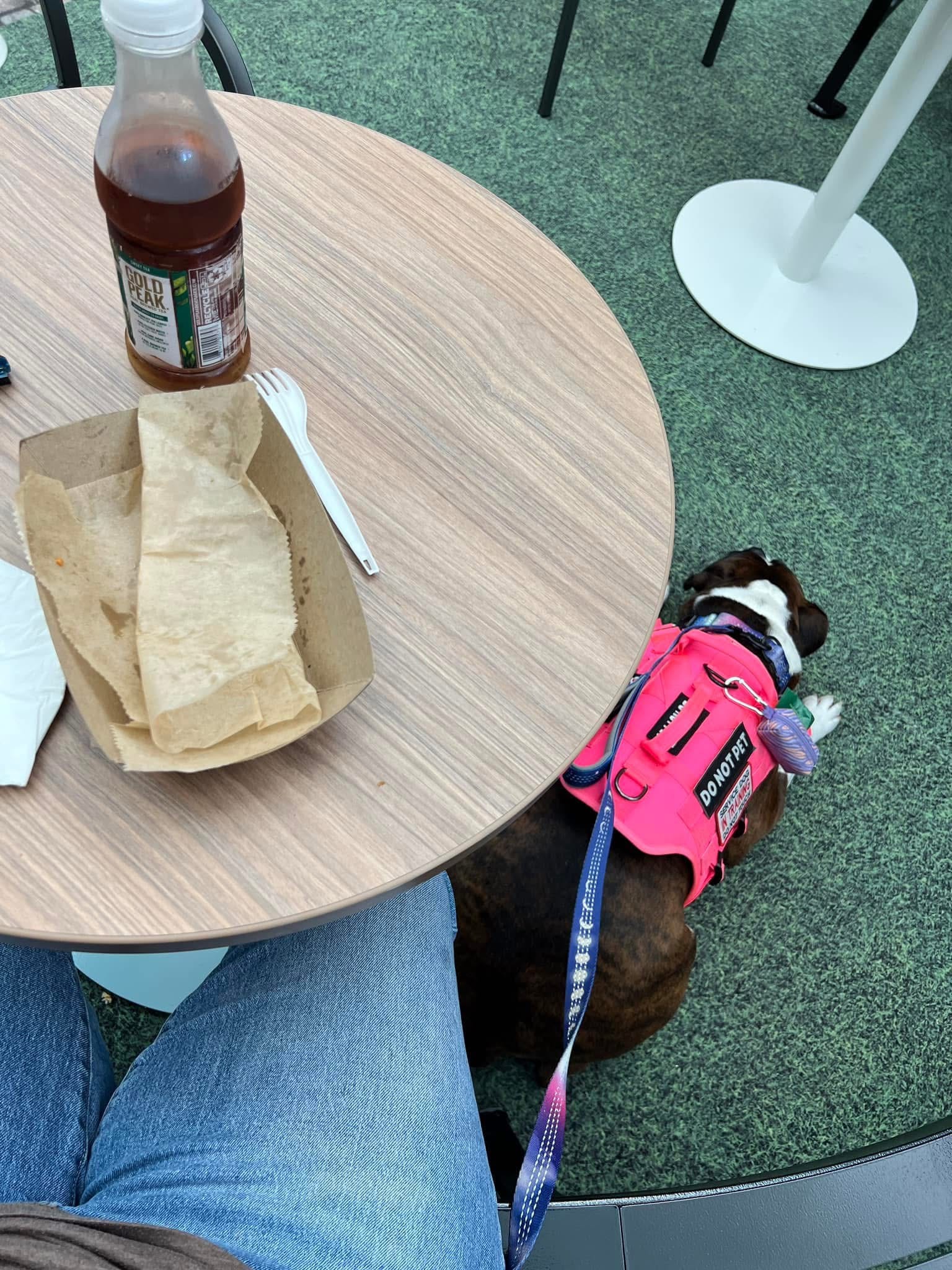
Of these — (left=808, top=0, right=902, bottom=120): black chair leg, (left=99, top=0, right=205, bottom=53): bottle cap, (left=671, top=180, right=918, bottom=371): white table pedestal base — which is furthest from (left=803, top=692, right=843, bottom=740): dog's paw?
(left=808, top=0, right=902, bottom=120): black chair leg

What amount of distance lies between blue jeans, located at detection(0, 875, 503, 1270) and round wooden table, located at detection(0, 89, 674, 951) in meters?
0.20

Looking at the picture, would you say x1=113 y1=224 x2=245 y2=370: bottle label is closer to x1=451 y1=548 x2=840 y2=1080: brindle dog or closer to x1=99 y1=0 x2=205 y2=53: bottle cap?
x1=99 y1=0 x2=205 y2=53: bottle cap

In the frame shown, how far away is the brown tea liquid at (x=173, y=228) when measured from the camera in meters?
0.56

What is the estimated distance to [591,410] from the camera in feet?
2.48

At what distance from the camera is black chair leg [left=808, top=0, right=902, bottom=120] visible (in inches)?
70.6

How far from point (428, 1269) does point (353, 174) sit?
824mm

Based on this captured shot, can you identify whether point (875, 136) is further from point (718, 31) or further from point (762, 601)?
point (762, 601)

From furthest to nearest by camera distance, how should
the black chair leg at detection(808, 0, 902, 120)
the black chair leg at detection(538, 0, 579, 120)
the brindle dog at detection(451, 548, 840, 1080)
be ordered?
the black chair leg at detection(808, 0, 902, 120) < the black chair leg at detection(538, 0, 579, 120) < the brindle dog at detection(451, 548, 840, 1080)

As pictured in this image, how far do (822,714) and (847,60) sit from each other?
4.43 ft

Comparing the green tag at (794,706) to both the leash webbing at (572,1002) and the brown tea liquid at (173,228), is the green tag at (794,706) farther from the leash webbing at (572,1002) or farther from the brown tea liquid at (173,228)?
Result: the brown tea liquid at (173,228)

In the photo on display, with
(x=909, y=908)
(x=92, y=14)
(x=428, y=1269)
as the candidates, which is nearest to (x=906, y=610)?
(x=909, y=908)

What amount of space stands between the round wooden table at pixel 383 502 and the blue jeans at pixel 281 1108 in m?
0.20

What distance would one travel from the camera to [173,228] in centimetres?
56

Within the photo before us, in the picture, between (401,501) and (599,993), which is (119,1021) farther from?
(401,501)
